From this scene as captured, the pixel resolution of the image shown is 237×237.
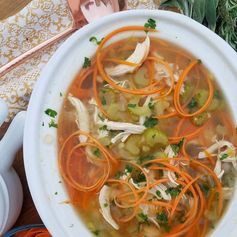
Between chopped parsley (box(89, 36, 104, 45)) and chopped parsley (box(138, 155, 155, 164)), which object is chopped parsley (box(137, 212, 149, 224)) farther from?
chopped parsley (box(89, 36, 104, 45))

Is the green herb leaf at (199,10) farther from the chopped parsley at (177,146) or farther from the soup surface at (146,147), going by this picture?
the chopped parsley at (177,146)

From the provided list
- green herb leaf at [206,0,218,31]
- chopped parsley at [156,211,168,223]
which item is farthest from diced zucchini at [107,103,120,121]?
green herb leaf at [206,0,218,31]

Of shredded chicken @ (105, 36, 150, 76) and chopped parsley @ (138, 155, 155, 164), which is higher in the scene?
shredded chicken @ (105, 36, 150, 76)

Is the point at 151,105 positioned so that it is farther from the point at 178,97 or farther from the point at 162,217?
the point at 162,217

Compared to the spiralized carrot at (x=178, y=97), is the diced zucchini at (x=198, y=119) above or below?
below

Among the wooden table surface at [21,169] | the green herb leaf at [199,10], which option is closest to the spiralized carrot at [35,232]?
the wooden table surface at [21,169]

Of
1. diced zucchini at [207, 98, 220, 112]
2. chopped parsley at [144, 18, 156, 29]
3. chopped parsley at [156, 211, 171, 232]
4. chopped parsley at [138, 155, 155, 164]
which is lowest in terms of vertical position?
chopped parsley at [156, 211, 171, 232]

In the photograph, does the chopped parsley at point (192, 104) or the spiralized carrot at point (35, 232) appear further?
the spiralized carrot at point (35, 232)
